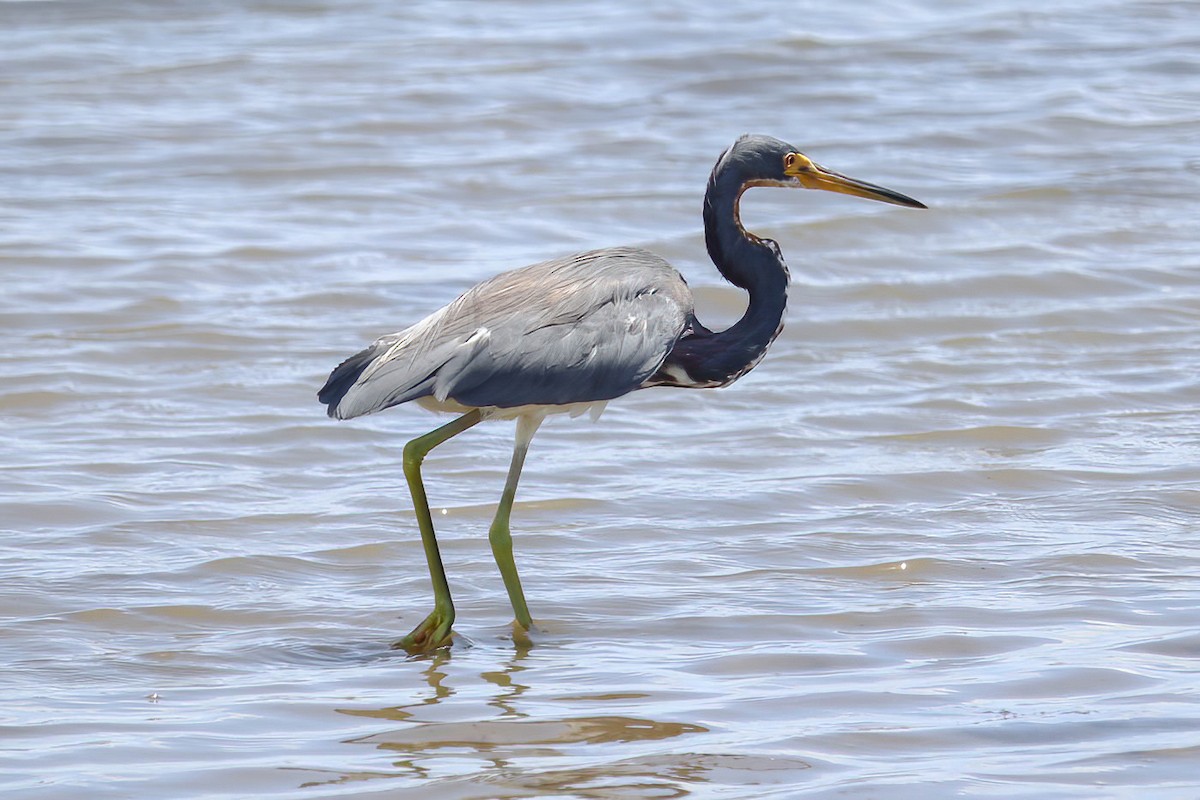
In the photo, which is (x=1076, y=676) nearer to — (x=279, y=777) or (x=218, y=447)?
(x=279, y=777)

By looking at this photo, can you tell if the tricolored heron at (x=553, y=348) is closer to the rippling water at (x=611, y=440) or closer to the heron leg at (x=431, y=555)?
the heron leg at (x=431, y=555)

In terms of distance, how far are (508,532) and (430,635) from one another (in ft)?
1.68

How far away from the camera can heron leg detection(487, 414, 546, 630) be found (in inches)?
229

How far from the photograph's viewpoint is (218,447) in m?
7.91

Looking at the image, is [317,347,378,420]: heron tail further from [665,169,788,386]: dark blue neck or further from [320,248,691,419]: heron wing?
[665,169,788,386]: dark blue neck

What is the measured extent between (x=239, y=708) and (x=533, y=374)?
137 centimetres

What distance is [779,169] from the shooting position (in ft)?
20.8

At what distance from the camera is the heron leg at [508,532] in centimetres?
580

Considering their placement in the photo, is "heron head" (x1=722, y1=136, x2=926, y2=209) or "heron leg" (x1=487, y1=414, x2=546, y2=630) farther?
"heron head" (x1=722, y1=136, x2=926, y2=209)

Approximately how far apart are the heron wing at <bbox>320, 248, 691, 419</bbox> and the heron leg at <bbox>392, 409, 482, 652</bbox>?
0.67 feet

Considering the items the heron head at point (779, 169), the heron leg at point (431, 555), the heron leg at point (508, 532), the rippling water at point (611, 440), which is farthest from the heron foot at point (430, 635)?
the heron head at point (779, 169)

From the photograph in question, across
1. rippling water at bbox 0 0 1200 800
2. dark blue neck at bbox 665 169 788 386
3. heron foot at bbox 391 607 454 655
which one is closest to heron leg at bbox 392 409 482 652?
heron foot at bbox 391 607 454 655

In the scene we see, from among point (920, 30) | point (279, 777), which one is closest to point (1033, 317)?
point (279, 777)

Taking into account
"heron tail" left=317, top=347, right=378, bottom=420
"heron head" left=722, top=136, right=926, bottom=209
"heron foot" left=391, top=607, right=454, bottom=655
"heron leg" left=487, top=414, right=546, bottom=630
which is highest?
"heron head" left=722, top=136, right=926, bottom=209
